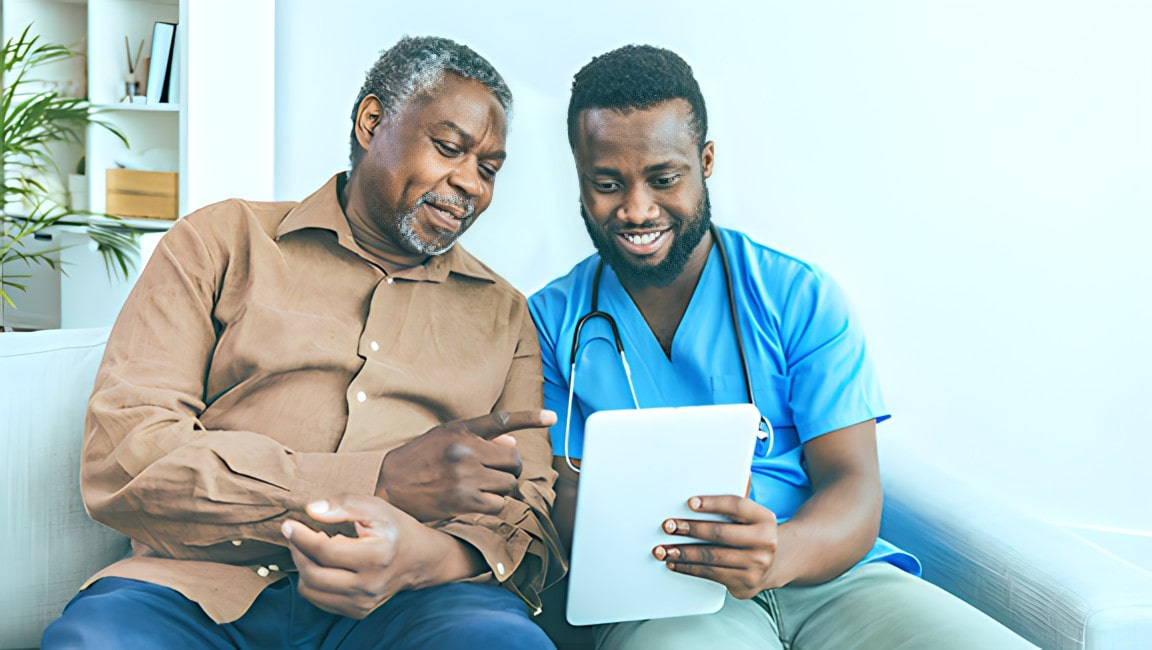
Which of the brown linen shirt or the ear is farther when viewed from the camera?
the ear

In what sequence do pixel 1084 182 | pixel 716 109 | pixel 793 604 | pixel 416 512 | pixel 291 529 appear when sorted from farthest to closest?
1. pixel 1084 182
2. pixel 716 109
3. pixel 793 604
4. pixel 416 512
5. pixel 291 529

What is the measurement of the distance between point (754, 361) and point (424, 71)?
1.99ft

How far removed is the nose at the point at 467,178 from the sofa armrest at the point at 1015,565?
2.51 feet

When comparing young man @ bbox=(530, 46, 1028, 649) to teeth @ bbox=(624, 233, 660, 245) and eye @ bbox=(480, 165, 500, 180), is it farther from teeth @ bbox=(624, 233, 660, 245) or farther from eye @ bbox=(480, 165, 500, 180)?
eye @ bbox=(480, 165, 500, 180)

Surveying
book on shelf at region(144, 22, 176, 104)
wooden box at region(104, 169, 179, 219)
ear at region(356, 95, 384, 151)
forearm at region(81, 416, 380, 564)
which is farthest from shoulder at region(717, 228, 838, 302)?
book on shelf at region(144, 22, 176, 104)

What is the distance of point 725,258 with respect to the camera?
1487mm

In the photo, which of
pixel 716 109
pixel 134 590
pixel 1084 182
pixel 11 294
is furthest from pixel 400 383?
pixel 11 294

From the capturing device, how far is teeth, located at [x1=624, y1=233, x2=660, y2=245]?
4.67ft

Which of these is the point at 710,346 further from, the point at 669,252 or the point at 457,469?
the point at 457,469

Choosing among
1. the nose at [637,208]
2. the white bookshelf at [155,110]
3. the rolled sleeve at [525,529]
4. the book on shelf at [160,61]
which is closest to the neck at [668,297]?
the nose at [637,208]

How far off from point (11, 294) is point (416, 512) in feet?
9.68

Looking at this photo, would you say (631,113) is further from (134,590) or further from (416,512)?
(134,590)

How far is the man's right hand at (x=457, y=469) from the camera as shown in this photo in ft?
4.11

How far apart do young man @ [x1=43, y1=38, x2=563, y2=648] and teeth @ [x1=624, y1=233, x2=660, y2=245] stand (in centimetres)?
19
